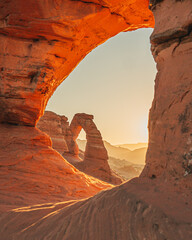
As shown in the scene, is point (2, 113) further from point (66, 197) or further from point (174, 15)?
point (174, 15)

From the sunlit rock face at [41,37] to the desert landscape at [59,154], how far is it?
34 mm

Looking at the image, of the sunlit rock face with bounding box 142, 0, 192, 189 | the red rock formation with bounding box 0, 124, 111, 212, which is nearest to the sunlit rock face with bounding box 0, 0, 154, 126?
the red rock formation with bounding box 0, 124, 111, 212

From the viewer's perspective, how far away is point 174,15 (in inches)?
96.3

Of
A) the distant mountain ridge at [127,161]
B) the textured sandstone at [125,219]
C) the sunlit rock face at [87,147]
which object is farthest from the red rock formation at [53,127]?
the textured sandstone at [125,219]

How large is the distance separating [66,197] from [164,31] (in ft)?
16.5

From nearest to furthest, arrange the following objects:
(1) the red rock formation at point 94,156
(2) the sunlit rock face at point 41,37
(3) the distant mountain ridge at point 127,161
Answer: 1. (2) the sunlit rock face at point 41,37
2. (1) the red rock formation at point 94,156
3. (3) the distant mountain ridge at point 127,161

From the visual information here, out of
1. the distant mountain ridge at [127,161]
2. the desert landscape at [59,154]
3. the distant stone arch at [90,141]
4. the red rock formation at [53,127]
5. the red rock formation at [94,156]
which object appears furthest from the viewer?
the distant mountain ridge at [127,161]

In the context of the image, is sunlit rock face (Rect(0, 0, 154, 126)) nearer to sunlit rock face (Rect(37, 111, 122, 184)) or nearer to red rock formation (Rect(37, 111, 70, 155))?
sunlit rock face (Rect(37, 111, 122, 184))

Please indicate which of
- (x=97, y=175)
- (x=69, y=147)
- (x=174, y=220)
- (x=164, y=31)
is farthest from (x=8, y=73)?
(x=69, y=147)

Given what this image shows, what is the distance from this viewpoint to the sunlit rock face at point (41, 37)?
235 inches

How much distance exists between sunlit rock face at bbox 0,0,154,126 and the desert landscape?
0.03 metres

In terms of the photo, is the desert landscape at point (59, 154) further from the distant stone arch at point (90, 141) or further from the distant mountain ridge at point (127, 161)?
the distant mountain ridge at point (127, 161)

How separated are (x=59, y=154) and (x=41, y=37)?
4607mm

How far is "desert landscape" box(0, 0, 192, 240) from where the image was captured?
1.90 metres
